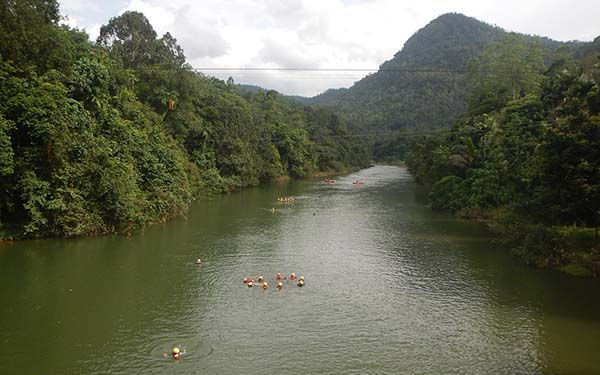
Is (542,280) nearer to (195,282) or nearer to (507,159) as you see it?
(507,159)

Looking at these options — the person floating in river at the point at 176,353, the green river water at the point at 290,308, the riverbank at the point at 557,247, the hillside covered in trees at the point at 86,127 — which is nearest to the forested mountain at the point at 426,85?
the hillside covered in trees at the point at 86,127

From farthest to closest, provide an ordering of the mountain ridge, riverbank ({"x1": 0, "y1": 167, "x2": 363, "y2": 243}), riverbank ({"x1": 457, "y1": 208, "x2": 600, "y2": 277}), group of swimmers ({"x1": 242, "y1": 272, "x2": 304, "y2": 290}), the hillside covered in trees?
1. the mountain ridge
2. riverbank ({"x1": 0, "y1": 167, "x2": 363, "y2": 243})
3. the hillside covered in trees
4. riverbank ({"x1": 457, "y1": 208, "x2": 600, "y2": 277})
5. group of swimmers ({"x1": 242, "y1": 272, "x2": 304, "y2": 290})

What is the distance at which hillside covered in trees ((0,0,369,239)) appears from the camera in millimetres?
23781

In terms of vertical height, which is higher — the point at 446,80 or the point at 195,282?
the point at 446,80

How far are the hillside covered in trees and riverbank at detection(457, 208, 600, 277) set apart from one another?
21.0 m

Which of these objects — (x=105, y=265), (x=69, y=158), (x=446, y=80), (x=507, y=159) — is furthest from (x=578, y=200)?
(x=446, y=80)

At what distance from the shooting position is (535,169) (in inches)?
934

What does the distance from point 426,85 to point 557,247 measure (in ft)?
432

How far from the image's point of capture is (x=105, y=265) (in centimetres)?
2162

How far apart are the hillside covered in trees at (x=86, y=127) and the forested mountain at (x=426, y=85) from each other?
77568mm

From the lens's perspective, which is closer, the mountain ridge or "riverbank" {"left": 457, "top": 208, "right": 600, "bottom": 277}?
"riverbank" {"left": 457, "top": 208, "right": 600, "bottom": 277}

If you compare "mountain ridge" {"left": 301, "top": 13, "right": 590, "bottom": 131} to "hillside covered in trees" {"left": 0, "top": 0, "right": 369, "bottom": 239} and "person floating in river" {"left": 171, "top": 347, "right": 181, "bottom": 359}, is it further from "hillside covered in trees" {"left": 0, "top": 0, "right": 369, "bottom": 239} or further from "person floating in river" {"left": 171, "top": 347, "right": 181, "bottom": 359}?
"person floating in river" {"left": 171, "top": 347, "right": 181, "bottom": 359}

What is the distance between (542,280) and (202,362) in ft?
48.1

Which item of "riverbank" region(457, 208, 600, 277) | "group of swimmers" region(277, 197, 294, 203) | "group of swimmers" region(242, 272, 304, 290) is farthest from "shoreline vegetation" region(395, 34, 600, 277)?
"group of swimmers" region(277, 197, 294, 203)
